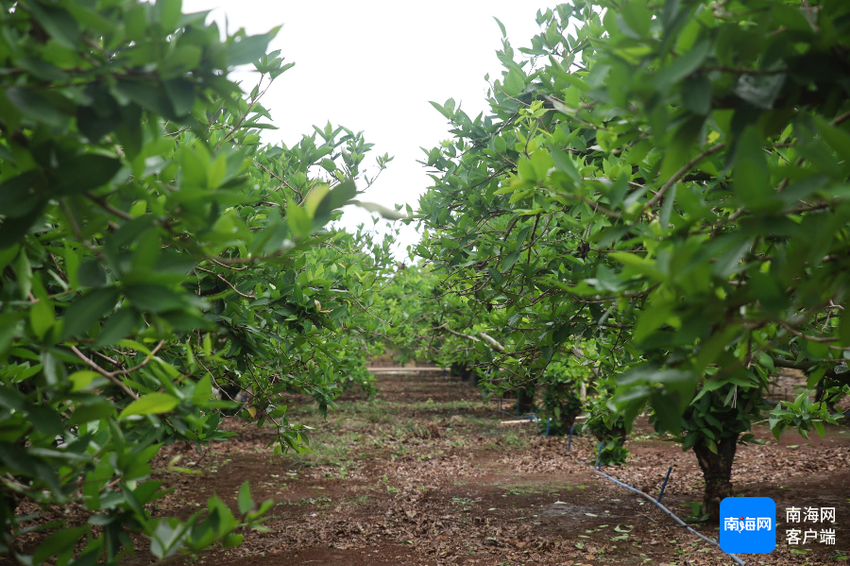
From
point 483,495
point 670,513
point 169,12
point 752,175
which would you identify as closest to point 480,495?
point 483,495

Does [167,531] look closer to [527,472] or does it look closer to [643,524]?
[643,524]

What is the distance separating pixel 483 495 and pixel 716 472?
2909mm

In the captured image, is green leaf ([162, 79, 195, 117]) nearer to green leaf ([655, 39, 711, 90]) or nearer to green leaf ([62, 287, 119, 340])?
green leaf ([62, 287, 119, 340])

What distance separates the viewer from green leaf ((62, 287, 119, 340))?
1.00 m

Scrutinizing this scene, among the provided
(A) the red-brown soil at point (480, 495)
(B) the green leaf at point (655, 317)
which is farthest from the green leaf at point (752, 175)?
(A) the red-brown soil at point (480, 495)

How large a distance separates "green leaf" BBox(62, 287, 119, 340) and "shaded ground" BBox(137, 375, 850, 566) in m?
4.16

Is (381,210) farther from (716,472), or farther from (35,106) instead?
(716,472)

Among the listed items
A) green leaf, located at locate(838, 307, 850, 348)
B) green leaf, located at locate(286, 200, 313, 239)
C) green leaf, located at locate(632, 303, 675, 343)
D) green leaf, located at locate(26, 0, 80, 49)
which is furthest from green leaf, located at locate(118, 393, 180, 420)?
green leaf, located at locate(838, 307, 850, 348)

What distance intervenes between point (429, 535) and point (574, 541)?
146 centimetres

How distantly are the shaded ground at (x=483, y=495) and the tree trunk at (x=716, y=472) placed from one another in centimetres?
23

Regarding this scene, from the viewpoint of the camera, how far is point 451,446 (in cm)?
1130

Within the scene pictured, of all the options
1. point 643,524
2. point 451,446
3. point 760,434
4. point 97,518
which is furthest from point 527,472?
point 97,518

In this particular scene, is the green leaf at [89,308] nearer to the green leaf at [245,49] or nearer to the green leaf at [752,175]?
the green leaf at [245,49]

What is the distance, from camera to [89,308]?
39.5 inches
